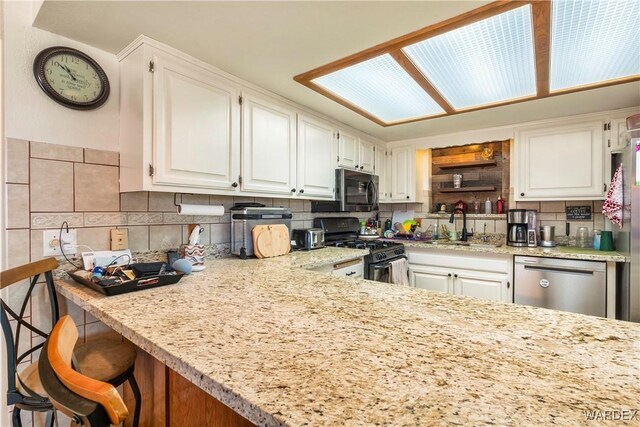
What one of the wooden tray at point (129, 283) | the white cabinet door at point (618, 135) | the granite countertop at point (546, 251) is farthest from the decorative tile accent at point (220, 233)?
the white cabinet door at point (618, 135)

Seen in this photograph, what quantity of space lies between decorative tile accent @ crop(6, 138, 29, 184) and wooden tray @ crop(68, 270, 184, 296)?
19.0 inches

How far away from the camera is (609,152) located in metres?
2.51

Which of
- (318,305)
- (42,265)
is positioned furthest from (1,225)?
(318,305)

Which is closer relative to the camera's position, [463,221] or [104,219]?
[104,219]

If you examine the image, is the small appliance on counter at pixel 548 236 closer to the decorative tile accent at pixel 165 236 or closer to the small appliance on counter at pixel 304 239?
the small appliance on counter at pixel 304 239

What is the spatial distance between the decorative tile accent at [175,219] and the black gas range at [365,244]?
1288 mm

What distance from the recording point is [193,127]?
1.70 metres

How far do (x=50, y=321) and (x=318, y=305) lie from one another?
1.38 metres

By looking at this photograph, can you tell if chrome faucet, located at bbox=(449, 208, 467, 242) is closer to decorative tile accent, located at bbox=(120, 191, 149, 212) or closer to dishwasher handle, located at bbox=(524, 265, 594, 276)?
dishwasher handle, located at bbox=(524, 265, 594, 276)

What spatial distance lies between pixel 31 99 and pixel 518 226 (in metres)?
3.71

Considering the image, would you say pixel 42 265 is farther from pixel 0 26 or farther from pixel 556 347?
pixel 556 347

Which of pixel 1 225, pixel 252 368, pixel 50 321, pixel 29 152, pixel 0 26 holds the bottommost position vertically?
pixel 50 321

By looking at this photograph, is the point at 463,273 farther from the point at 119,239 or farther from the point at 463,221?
the point at 119,239

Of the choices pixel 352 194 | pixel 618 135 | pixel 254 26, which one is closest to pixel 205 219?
pixel 254 26
